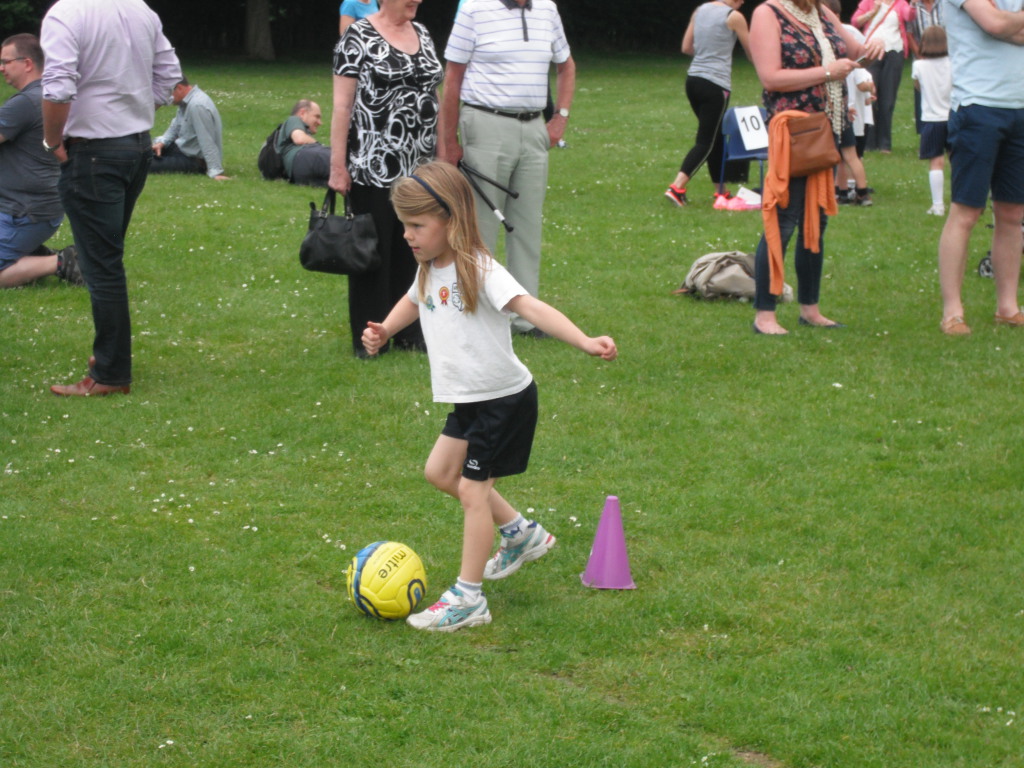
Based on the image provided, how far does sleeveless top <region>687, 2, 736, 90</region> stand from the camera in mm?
12711

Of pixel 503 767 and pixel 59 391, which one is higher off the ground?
pixel 503 767

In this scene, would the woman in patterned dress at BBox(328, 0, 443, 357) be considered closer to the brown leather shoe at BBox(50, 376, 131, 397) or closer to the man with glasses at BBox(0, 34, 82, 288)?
the brown leather shoe at BBox(50, 376, 131, 397)

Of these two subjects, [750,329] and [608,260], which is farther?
[608,260]

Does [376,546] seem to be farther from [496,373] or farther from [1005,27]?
[1005,27]

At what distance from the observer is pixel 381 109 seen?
726 cm

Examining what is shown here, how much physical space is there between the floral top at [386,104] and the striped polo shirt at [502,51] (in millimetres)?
204

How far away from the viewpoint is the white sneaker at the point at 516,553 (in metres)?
4.78

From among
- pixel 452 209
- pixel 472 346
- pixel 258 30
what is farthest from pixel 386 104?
pixel 258 30

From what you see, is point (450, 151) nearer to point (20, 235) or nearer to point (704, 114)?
point (20, 235)

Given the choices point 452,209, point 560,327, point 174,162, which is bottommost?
point 174,162

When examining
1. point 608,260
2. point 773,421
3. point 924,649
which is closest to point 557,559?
point 924,649

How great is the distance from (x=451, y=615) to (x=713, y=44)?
32.0 ft

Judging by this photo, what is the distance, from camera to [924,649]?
4105mm

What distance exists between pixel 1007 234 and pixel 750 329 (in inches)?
67.9
